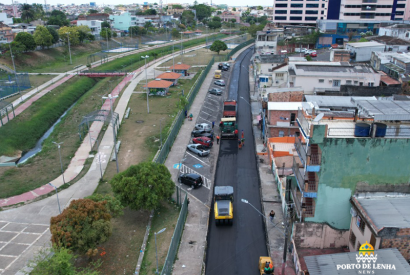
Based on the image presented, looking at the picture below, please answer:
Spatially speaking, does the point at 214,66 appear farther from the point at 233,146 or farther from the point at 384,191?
the point at 384,191

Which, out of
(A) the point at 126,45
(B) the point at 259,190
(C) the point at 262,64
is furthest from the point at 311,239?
(A) the point at 126,45

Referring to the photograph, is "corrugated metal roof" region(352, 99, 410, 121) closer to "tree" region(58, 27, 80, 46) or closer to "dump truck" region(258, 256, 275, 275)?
"dump truck" region(258, 256, 275, 275)

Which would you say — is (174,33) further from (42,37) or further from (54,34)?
(42,37)

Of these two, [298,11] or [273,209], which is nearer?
[273,209]

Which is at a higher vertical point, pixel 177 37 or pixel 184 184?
pixel 177 37

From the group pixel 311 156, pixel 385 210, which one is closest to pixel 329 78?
pixel 311 156
